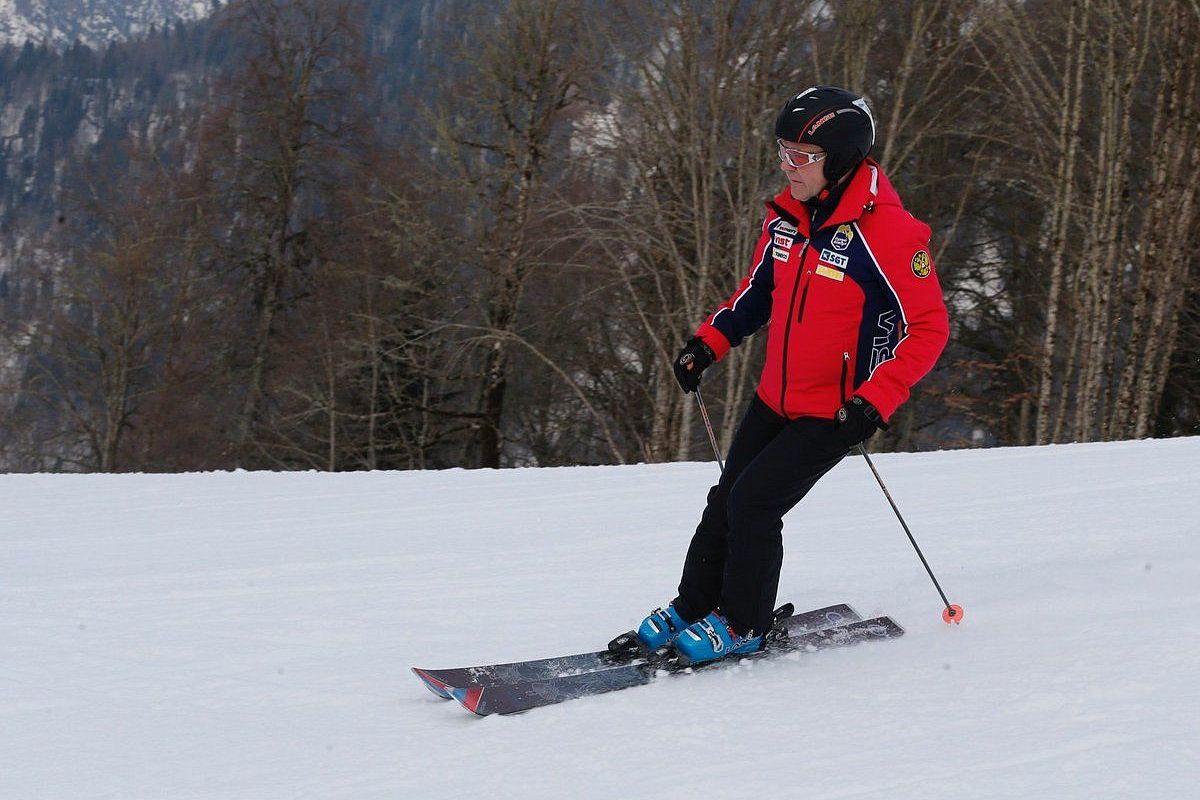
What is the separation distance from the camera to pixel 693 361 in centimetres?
311

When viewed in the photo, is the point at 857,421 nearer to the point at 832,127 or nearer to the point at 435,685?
the point at 832,127

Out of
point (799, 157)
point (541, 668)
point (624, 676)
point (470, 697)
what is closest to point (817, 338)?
point (799, 157)

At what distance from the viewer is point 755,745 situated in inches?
89.5

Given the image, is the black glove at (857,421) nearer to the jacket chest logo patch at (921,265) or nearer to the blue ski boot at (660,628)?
the jacket chest logo patch at (921,265)

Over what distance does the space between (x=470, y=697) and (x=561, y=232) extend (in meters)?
12.8

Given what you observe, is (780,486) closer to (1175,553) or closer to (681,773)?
(681,773)

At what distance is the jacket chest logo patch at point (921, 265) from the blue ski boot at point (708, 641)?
1.04 metres

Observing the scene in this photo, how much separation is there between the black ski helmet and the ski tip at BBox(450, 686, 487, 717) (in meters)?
1.55

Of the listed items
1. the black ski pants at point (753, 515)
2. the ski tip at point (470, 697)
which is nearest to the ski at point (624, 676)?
the ski tip at point (470, 697)

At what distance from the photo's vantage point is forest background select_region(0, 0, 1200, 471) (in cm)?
1183

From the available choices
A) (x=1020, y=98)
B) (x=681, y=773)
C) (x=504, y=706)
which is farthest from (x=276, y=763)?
(x=1020, y=98)

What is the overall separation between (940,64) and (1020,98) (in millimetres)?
1754

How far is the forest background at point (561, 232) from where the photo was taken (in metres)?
11.8

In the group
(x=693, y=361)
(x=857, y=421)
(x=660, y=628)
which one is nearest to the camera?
(x=857, y=421)
